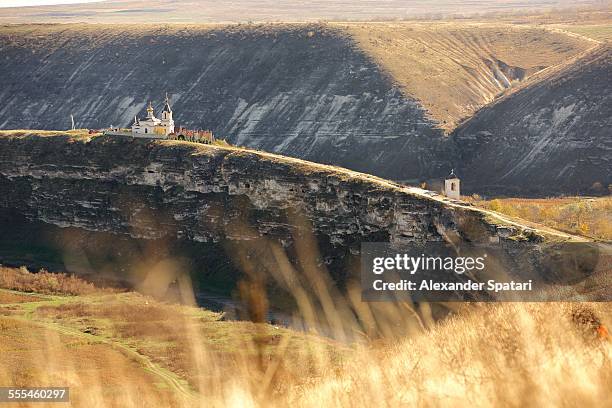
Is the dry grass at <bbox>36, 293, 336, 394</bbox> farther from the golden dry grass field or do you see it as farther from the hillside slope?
the hillside slope

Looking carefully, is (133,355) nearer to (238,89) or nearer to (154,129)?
(154,129)

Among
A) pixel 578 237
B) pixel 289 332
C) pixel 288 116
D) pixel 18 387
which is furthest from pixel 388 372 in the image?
pixel 288 116

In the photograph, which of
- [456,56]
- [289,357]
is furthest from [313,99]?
[289,357]

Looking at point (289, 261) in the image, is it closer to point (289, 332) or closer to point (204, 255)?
point (204, 255)

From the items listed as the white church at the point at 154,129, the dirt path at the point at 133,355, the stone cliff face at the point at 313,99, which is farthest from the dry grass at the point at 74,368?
the stone cliff face at the point at 313,99

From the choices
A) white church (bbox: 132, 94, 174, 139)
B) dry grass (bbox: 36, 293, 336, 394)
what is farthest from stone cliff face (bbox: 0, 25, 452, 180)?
dry grass (bbox: 36, 293, 336, 394)
